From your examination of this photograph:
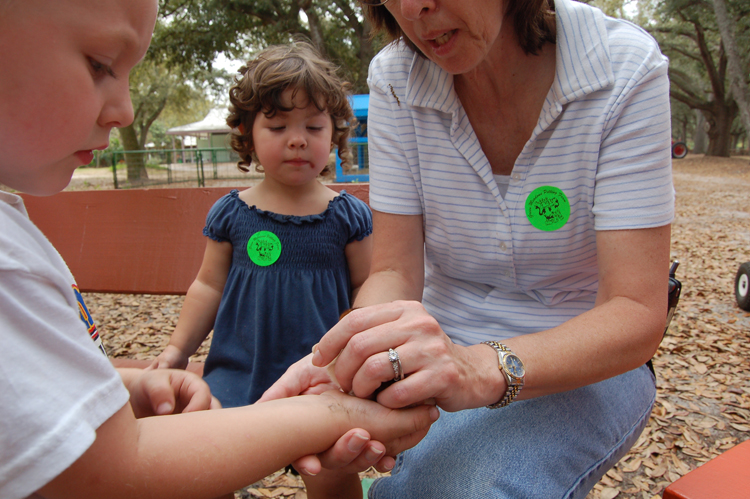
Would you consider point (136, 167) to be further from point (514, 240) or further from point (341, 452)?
point (341, 452)

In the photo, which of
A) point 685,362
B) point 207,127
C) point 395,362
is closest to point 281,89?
point 395,362

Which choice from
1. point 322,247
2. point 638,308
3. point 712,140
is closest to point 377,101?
point 322,247

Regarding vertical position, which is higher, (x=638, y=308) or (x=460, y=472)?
(x=638, y=308)

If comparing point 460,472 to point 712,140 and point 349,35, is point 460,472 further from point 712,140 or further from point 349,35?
point 712,140

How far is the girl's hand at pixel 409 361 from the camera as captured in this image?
47.3 inches

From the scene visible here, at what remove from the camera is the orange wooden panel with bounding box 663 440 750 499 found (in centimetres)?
103

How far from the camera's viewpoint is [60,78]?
793 mm

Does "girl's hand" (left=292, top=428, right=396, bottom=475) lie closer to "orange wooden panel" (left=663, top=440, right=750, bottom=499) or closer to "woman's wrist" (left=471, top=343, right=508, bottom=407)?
"woman's wrist" (left=471, top=343, right=508, bottom=407)

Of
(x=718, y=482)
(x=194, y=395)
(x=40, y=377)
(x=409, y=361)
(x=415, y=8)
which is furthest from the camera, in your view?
(x=415, y=8)

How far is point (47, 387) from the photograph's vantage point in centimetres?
72

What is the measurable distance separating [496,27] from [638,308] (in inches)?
34.1

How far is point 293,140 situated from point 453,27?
76 cm

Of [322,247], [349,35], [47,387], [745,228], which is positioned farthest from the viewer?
[349,35]

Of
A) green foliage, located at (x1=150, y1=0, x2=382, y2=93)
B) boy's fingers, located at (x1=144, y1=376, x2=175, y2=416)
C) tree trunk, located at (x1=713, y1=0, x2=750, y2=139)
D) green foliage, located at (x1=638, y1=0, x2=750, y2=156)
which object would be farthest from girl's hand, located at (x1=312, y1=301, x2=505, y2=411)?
green foliage, located at (x1=638, y1=0, x2=750, y2=156)
